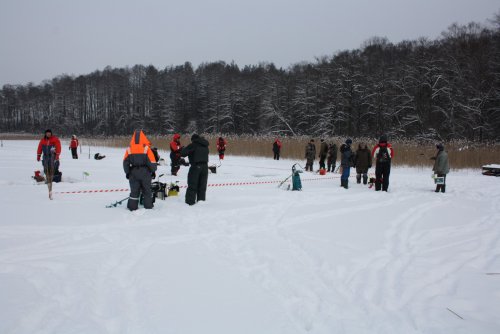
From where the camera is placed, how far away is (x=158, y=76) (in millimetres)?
77062

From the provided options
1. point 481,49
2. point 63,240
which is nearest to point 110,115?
point 481,49

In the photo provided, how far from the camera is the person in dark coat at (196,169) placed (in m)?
8.88

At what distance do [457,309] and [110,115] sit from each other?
8169 centimetres

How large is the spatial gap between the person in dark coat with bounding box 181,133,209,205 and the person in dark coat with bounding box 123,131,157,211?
113 cm

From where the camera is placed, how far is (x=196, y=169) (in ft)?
29.6

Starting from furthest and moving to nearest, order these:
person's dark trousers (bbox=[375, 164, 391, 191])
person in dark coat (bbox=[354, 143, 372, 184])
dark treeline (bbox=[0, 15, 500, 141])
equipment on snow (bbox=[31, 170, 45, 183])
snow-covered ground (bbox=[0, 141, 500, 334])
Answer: dark treeline (bbox=[0, 15, 500, 141])
person in dark coat (bbox=[354, 143, 372, 184])
person's dark trousers (bbox=[375, 164, 391, 191])
equipment on snow (bbox=[31, 170, 45, 183])
snow-covered ground (bbox=[0, 141, 500, 334])

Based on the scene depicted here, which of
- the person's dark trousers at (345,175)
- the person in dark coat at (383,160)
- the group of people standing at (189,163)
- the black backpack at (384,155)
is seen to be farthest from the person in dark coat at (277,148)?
the black backpack at (384,155)

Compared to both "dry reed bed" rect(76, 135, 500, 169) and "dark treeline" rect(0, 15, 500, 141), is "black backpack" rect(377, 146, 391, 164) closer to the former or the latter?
"dry reed bed" rect(76, 135, 500, 169)

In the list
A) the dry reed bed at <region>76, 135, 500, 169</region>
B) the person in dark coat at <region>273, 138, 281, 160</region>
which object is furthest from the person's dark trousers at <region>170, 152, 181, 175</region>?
the person in dark coat at <region>273, 138, 281, 160</region>

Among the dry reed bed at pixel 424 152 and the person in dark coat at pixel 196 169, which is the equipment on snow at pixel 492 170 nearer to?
the dry reed bed at pixel 424 152

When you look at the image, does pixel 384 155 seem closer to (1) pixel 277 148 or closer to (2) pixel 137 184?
(2) pixel 137 184

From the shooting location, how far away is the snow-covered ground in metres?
3.48

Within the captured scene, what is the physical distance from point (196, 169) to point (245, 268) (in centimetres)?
459

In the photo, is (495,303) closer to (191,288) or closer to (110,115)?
(191,288)
